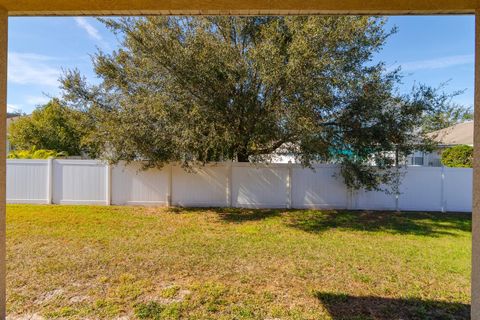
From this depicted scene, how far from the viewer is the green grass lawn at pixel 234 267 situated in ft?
11.1

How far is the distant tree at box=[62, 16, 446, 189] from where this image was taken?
6945 millimetres

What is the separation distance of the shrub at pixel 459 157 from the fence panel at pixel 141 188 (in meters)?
11.1

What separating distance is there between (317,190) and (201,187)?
11.6 ft

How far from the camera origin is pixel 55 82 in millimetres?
8758

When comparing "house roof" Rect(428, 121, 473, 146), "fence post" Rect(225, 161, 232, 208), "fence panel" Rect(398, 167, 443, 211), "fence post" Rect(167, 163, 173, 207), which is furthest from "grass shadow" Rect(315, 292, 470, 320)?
"house roof" Rect(428, 121, 473, 146)

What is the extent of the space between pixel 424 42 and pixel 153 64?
24.9ft

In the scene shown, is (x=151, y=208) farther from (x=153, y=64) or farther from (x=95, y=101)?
(x=153, y=64)

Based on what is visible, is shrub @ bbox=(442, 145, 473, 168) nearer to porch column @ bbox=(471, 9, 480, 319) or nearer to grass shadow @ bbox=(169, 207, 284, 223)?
grass shadow @ bbox=(169, 207, 284, 223)

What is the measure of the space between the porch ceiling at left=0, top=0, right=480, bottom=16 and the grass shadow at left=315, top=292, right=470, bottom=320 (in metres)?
2.88

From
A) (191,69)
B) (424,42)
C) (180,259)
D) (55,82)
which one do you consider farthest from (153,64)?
(424,42)

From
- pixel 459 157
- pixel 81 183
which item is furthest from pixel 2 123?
pixel 459 157

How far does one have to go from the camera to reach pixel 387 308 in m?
3.40

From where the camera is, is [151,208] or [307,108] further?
[151,208]

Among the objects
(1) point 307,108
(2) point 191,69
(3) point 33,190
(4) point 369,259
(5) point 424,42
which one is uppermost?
(5) point 424,42
